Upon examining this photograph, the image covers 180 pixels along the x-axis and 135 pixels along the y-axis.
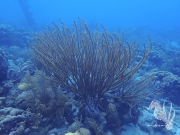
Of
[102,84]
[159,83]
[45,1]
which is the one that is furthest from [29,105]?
[45,1]

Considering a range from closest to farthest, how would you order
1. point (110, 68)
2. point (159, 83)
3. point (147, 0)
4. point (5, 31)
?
point (110, 68) → point (159, 83) → point (5, 31) → point (147, 0)

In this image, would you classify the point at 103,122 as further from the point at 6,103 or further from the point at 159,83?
the point at 159,83

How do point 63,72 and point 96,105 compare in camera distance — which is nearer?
point 63,72

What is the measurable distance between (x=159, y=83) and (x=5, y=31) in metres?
13.7

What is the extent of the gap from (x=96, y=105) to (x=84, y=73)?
3.31 feet

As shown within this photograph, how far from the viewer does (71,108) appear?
170 inches

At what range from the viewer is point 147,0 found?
549 ft

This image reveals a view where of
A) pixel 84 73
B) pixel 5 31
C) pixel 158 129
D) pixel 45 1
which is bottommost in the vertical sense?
pixel 158 129

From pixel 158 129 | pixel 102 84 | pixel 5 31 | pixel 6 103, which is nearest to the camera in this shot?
pixel 102 84

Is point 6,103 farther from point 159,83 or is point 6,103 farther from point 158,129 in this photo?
point 159,83

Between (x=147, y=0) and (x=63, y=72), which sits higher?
(x=147, y=0)

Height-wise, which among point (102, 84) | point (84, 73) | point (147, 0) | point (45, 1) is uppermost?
point (45, 1)

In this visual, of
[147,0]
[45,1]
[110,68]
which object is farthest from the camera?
[45,1]

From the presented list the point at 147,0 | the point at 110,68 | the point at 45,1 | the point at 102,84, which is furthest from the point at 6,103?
the point at 45,1
